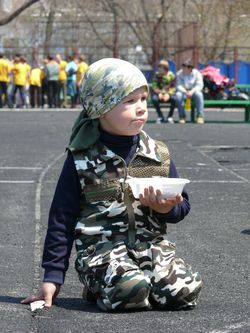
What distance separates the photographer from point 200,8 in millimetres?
51094

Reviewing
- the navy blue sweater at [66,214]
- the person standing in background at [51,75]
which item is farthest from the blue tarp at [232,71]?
the navy blue sweater at [66,214]

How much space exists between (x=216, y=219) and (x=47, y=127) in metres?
13.8

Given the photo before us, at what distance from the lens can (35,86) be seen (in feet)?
115

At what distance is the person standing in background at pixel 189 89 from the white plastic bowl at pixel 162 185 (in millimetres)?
19629

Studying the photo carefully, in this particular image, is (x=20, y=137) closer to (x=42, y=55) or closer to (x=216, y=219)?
(x=216, y=219)

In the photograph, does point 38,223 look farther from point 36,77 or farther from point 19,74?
point 36,77

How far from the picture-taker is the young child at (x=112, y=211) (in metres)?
5.23

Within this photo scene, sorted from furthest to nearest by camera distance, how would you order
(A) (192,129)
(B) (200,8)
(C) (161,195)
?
(B) (200,8) → (A) (192,129) → (C) (161,195)

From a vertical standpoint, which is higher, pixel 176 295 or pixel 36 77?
pixel 176 295

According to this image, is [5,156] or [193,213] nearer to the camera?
[193,213]

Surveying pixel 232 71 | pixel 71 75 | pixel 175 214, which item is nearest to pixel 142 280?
pixel 175 214

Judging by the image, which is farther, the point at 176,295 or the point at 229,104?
the point at 229,104

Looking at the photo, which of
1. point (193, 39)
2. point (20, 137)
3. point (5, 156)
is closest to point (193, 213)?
point (5, 156)

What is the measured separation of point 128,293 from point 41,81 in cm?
3066
